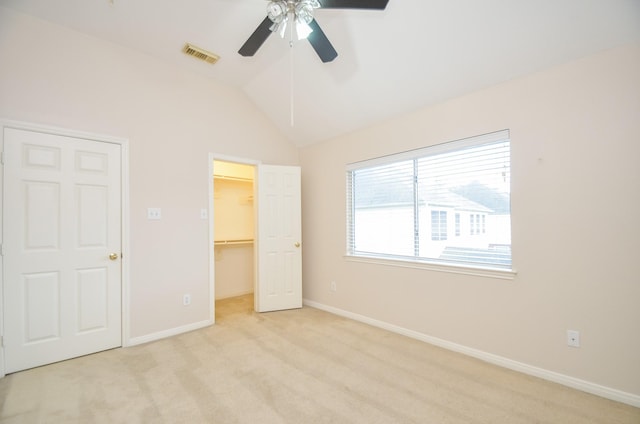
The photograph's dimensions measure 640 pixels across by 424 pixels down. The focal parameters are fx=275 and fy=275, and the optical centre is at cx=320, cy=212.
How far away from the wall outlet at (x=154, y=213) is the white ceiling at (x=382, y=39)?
5.67ft

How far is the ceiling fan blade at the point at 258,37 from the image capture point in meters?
1.92

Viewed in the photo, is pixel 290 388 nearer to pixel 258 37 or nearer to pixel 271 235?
pixel 271 235

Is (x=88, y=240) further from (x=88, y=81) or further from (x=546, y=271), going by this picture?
(x=546, y=271)

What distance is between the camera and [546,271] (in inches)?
88.7

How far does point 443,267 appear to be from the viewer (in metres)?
2.84

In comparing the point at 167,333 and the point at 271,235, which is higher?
the point at 271,235

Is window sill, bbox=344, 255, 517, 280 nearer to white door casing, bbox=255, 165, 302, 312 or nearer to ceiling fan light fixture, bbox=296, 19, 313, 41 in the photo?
white door casing, bbox=255, 165, 302, 312

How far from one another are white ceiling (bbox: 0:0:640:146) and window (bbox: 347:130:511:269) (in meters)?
0.60

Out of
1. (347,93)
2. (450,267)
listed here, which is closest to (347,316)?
(450,267)

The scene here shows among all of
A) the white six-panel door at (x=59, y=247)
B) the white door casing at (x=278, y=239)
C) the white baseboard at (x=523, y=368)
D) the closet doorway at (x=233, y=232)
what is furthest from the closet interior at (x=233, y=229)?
the white baseboard at (x=523, y=368)

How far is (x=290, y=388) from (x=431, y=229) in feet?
6.82

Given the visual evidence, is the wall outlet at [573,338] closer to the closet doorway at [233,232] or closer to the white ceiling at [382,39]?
the white ceiling at [382,39]

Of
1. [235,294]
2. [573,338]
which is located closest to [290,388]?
[573,338]

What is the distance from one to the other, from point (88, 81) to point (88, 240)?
1551mm
